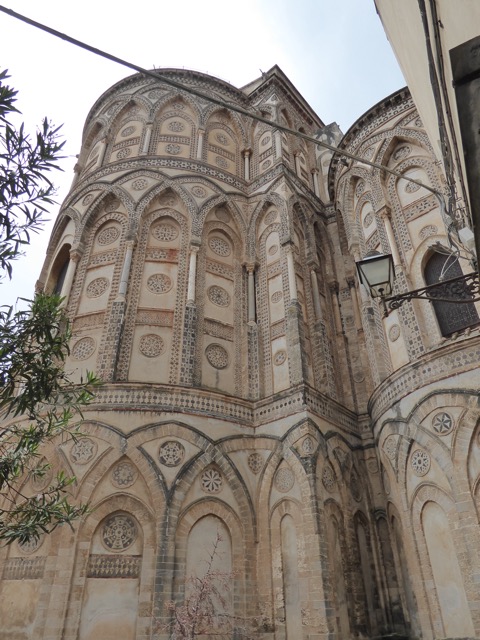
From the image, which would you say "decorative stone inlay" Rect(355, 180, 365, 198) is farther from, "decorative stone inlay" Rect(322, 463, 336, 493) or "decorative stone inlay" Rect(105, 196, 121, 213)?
"decorative stone inlay" Rect(322, 463, 336, 493)

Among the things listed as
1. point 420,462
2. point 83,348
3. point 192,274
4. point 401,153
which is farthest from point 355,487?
point 401,153

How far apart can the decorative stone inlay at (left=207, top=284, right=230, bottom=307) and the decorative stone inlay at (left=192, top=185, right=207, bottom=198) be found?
A: 9.31 ft

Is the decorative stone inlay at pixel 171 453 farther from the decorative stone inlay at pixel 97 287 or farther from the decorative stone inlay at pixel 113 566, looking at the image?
the decorative stone inlay at pixel 97 287

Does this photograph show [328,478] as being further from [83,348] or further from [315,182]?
[315,182]

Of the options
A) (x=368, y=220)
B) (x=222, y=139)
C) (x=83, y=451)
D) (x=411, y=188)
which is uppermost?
(x=222, y=139)

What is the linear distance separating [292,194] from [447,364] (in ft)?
23.7

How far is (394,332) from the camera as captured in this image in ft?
36.2

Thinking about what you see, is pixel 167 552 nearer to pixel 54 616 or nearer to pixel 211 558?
pixel 211 558

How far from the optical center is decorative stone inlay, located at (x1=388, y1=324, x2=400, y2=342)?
10922 mm

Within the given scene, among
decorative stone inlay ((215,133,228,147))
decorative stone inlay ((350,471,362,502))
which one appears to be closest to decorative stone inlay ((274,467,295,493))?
decorative stone inlay ((350,471,362,502))

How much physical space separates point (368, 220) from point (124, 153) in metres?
7.67

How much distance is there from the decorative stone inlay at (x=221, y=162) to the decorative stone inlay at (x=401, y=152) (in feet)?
17.2

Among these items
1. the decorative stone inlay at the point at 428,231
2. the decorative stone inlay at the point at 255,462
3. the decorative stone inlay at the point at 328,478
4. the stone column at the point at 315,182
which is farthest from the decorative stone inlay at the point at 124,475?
the stone column at the point at 315,182

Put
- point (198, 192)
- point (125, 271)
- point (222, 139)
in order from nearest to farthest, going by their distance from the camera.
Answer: point (125, 271), point (198, 192), point (222, 139)
